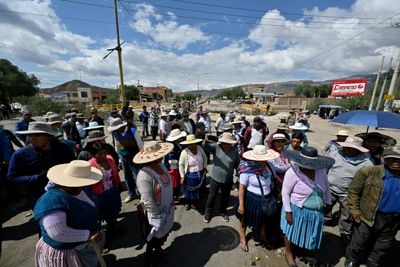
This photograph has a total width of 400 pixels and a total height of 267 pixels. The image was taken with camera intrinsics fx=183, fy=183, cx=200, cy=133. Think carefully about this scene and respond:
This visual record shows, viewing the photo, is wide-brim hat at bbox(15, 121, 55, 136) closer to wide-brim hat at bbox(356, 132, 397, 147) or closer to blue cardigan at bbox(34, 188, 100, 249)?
blue cardigan at bbox(34, 188, 100, 249)

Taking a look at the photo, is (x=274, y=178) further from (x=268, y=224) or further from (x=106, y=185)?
(x=106, y=185)

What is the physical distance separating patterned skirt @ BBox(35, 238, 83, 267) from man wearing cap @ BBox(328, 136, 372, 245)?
153 inches

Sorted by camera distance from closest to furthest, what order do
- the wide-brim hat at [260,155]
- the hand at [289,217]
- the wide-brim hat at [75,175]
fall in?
the wide-brim hat at [75,175] → the hand at [289,217] → the wide-brim hat at [260,155]

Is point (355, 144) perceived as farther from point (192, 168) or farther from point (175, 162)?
point (175, 162)

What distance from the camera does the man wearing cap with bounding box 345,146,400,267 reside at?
7.60 ft

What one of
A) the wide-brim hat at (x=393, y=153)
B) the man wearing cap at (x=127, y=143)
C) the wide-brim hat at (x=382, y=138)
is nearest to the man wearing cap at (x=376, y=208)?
the wide-brim hat at (x=393, y=153)

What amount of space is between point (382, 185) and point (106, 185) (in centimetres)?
388

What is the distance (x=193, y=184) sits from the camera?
12.7ft

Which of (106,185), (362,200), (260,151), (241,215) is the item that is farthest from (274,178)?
(106,185)

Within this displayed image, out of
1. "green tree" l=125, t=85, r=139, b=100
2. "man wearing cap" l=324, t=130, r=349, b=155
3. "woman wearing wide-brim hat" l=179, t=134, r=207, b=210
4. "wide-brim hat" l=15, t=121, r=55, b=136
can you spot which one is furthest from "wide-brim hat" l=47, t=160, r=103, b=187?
"green tree" l=125, t=85, r=139, b=100

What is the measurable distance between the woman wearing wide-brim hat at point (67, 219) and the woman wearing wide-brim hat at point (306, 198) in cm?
235

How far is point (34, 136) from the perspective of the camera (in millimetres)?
2441

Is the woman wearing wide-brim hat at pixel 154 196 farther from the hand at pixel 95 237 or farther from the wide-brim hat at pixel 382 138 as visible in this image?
the wide-brim hat at pixel 382 138

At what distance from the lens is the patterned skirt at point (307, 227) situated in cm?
241
